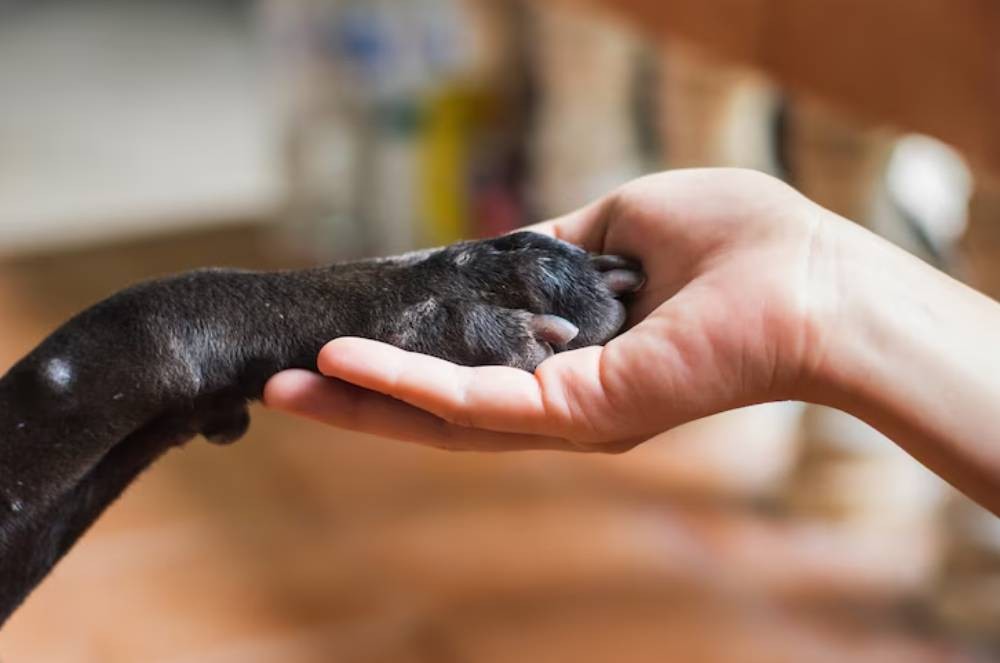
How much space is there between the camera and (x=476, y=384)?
2.53 ft

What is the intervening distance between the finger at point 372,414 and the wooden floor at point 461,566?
68cm

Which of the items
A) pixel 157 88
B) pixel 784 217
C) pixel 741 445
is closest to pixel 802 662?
pixel 741 445

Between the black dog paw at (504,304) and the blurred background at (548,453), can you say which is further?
the blurred background at (548,453)

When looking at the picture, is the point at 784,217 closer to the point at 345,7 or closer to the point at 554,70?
the point at 554,70

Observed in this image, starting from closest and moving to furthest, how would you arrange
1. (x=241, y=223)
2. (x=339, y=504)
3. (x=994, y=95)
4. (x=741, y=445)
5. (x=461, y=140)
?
(x=994, y=95) → (x=339, y=504) → (x=741, y=445) → (x=461, y=140) → (x=241, y=223)

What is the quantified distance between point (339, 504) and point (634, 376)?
1069mm

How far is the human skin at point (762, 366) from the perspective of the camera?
77 cm

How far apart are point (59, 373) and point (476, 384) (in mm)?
261

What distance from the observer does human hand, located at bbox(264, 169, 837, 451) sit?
773 millimetres

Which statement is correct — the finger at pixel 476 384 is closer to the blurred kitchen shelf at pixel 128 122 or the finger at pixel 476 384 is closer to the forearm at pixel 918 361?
the forearm at pixel 918 361

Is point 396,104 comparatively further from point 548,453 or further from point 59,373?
point 59,373

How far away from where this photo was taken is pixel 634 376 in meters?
0.79

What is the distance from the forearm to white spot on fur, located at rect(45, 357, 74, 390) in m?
0.47

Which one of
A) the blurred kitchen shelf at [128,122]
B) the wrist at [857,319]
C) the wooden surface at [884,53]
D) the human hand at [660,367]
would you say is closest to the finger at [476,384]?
the human hand at [660,367]
